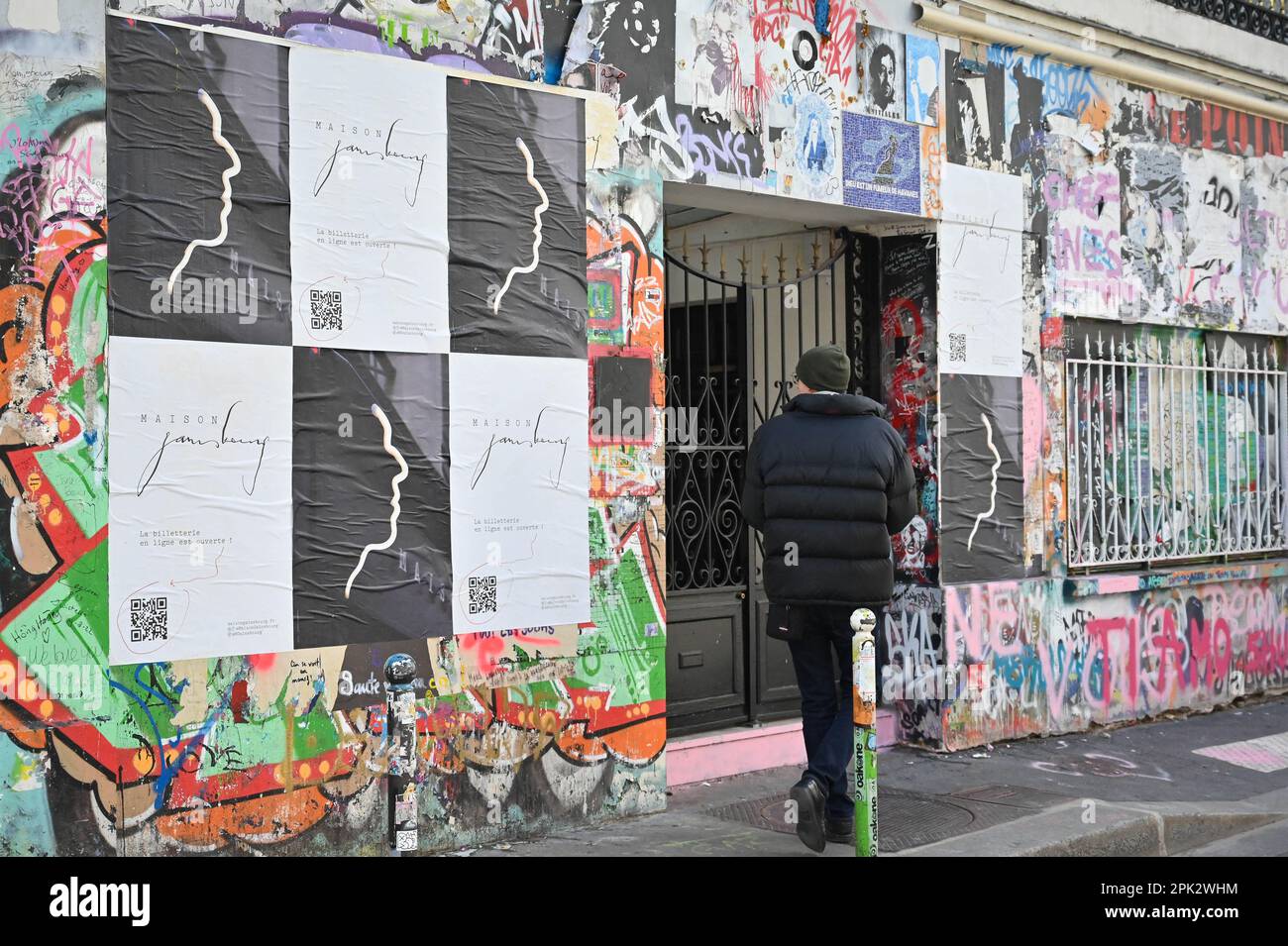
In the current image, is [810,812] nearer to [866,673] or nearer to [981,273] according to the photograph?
[866,673]

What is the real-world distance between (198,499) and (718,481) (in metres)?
3.12

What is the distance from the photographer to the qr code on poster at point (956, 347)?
26.5 ft

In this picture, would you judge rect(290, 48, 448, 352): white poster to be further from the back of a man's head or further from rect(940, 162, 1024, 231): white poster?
rect(940, 162, 1024, 231): white poster

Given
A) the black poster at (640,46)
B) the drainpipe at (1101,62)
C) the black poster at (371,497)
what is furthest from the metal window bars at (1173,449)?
the black poster at (371,497)

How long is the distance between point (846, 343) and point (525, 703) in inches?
135

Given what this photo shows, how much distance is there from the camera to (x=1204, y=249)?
31.6ft

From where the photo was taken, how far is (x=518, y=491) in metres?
6.07

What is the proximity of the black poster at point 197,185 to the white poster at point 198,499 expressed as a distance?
5.5 inches

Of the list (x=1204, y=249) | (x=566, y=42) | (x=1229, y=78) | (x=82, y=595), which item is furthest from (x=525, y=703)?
(x=1229, y=78)

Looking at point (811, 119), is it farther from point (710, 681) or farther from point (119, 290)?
point (119, 290)

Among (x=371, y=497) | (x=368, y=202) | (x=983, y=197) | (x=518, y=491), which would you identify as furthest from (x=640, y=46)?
(x=983, y=197)

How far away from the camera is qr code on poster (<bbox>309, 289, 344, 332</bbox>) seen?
549cm

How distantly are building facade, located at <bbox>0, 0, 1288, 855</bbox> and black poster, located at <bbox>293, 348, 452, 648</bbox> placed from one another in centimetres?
2

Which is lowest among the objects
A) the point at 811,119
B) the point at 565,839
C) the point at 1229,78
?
the point at 565,839
